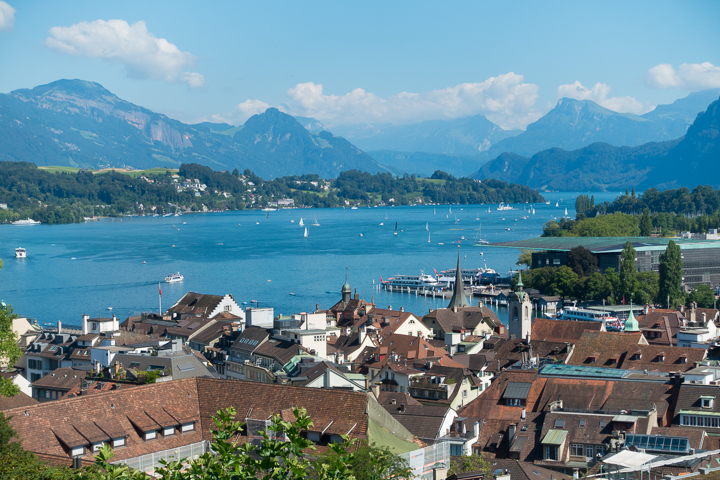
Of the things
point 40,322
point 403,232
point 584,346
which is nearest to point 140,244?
point 403,232

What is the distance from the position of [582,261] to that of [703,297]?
58.6 ft

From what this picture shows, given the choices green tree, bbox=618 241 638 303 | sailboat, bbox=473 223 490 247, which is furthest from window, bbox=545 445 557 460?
sailboat, bbox=473 223 490 247

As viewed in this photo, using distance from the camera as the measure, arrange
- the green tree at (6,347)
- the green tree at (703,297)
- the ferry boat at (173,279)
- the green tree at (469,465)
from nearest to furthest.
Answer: the green tree at (469,465) → the green tree at (6,347) → the green tree at (703,297) → the ferry boat at (173,279)

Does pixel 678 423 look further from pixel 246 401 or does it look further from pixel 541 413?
pixel 246 401

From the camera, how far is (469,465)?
18.4 meters

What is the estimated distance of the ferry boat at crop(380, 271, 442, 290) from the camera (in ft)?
286

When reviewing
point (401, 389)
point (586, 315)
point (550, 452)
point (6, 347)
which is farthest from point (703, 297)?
point (6, 347)

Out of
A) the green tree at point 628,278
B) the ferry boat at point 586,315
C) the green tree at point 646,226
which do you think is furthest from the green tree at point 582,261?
the green tree at point 646,226

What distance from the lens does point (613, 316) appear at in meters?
62.6

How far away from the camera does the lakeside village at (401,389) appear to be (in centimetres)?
1506

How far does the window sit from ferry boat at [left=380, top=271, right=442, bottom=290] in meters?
64.6

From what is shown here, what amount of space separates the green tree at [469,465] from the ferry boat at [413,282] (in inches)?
2642

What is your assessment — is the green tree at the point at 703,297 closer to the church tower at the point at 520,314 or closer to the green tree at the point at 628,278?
the green tree at the point at 628,278

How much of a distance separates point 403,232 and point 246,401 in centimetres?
15375
